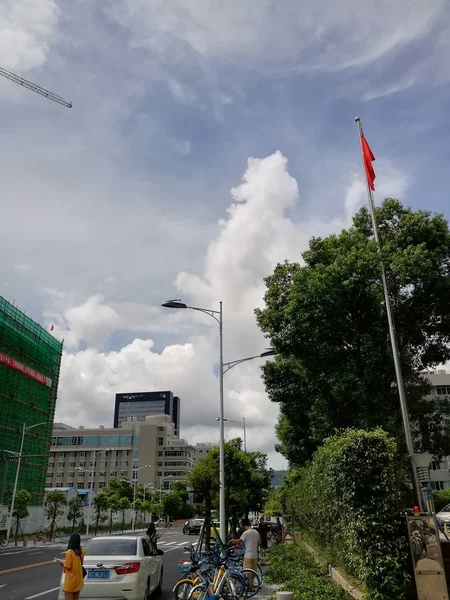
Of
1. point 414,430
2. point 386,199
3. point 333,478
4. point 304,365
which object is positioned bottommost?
point 333,478

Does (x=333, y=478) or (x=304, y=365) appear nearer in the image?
(x=333, y=478)

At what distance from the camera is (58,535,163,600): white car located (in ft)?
31.4

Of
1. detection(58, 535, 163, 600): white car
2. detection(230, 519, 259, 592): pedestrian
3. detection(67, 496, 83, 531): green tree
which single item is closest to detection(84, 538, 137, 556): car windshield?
detection(58, 535, 163, 600): white car

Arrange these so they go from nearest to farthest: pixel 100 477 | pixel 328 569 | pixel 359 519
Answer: pixel 359 519, pixel 328 569, pixel 100 477

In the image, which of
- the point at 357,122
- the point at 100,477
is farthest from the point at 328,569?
the point at 100,477

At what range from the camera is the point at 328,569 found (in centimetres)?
1357

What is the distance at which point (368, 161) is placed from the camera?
58.1 ft

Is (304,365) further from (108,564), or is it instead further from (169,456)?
(169,456)

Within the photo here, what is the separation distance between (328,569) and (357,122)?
47.1 feet

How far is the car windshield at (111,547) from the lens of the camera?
411 inches

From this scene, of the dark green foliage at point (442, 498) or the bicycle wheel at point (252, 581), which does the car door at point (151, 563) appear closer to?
the bicycle wheel at point (252, 581)

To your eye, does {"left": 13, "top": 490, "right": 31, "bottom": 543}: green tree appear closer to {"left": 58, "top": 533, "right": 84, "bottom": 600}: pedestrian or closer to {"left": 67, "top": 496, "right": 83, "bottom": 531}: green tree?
{"left": 67, "top": 496, "right": 83, "bottom": 531}: green tree

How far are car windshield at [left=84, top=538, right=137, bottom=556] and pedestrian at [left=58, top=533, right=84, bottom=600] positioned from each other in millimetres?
1831

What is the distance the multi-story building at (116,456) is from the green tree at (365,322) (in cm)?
9396
